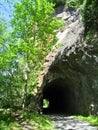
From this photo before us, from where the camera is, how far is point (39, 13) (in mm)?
14445

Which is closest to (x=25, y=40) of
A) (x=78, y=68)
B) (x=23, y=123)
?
(x=78, y=68)

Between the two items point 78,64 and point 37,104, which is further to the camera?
point 37,104

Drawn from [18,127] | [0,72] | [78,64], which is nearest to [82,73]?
[78,64]

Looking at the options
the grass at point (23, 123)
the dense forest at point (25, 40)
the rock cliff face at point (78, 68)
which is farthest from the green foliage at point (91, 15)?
the grass at point (23, 123)

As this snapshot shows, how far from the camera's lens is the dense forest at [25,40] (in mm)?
13562

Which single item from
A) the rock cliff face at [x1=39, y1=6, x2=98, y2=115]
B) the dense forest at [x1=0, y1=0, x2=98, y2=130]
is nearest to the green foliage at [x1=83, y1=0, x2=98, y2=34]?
the dense forest at [x1=0, y1=0, x2=98, y2=130]

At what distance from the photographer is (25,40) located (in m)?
14.4

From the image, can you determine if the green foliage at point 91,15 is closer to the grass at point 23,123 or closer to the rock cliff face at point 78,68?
the rock cliff face at point 78,68

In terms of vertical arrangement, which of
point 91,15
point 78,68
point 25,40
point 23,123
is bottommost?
point 23,123

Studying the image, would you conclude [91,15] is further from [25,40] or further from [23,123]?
[23,123]

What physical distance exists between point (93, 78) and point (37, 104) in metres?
5.77

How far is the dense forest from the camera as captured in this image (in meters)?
13.6

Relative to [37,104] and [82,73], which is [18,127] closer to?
[82,73]

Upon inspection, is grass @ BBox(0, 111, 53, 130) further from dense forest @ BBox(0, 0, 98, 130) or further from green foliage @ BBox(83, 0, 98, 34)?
green foliage @ BBox(83, 0, 98, 34)
